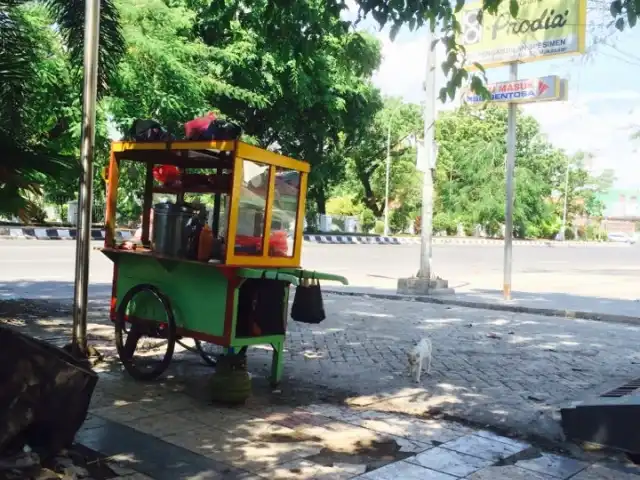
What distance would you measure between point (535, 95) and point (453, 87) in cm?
925

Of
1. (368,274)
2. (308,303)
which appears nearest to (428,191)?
(368,274)

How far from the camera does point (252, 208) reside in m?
5.50

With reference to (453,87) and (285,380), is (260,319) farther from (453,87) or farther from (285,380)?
(453,87)

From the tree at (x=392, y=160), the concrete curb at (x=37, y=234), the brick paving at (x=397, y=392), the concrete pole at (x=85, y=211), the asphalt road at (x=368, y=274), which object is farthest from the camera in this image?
the tree at (x=392, y=160)

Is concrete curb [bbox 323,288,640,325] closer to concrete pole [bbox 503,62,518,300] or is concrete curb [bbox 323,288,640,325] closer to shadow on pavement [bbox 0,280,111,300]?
concrete pole [bbox 503,62,518,300]

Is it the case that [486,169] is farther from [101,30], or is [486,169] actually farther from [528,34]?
[101,30]

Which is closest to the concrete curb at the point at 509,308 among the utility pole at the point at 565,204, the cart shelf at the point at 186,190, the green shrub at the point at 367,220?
the cart shelf at the point at 186,190

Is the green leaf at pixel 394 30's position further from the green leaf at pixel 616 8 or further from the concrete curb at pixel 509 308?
the concrete curb at pixel 509 308

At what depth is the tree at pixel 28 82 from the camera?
9.52 ft

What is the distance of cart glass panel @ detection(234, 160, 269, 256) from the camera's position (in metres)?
5.36

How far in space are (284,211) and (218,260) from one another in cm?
86

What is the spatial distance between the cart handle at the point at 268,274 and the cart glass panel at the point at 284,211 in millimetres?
502

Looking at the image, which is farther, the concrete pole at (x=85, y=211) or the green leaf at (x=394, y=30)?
the concrete pole at (x=85, y=211)

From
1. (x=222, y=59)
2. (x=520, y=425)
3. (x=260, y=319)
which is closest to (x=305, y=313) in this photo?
(x=260, y=319)
